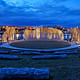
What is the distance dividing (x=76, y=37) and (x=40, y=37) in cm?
801

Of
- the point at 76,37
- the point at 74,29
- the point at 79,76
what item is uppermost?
the point at 74,29

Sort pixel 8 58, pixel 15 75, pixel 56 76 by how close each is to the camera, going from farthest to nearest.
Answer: pixel 8 58, pixel 56 76, pixel 15 75

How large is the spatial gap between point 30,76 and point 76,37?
62.4 feet

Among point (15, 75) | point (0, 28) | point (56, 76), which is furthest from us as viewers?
point (0, 28)

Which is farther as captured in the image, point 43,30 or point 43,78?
point 43,30

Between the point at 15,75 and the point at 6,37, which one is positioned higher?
the point at 6,37

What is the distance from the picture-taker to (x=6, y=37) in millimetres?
20516

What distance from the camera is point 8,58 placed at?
26.1 ft

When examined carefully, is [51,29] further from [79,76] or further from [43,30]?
[79,76]

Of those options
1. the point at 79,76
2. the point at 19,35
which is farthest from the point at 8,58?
the point at 19,35

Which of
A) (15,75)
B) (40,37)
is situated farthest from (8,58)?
(40,37)

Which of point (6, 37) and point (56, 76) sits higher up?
point (6, 37)

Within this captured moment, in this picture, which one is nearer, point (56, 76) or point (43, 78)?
point (43, 78)

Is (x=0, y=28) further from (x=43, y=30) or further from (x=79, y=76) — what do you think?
(x=79, y=76)
